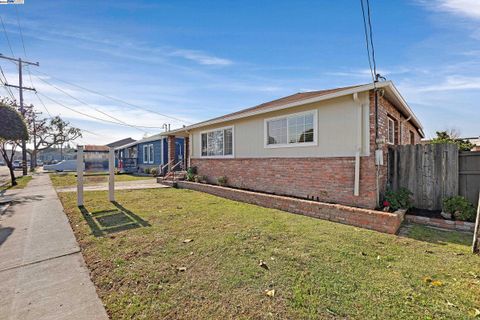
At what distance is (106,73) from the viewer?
12.9 meters

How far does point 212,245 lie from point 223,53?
411 inches

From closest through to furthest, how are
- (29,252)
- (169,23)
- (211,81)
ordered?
(29,252) → (169,23) → (211,81)

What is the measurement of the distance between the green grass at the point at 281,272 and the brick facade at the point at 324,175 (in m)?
1.43

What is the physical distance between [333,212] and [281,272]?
3.32 m

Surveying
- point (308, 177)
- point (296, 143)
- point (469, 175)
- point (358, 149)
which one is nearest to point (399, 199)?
point (469, 175)

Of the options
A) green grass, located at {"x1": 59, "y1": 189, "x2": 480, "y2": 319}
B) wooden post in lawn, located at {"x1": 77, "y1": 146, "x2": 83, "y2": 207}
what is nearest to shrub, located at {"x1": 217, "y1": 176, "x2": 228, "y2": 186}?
green grass, located at {"x1": 59, "y1": 189, "x2": 480, "y2": 319}

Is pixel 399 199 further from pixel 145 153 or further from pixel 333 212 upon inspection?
pixel 145 153

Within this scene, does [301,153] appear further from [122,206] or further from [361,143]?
[122,206]

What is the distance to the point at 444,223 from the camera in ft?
17.6

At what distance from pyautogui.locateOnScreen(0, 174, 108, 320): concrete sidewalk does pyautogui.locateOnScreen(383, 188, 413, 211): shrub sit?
6.72 m

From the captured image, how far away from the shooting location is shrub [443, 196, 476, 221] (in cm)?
534

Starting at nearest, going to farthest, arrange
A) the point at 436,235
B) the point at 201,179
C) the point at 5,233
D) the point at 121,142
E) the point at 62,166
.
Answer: the point at 436,235, the point at 5,233, the point at 201,179, the point at 62,166, the point at 121,142

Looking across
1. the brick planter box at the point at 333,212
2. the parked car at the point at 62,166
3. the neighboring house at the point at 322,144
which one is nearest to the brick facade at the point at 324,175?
the neighboring house at the point at 322,144

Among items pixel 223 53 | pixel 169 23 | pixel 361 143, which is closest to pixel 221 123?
pixel 223 53
